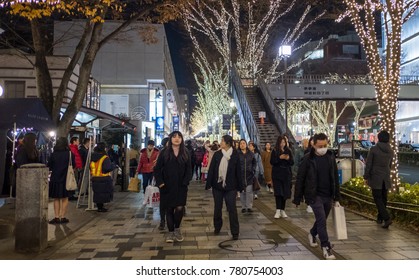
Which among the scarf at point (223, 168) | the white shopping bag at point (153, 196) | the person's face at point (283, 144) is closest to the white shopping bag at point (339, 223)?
the scarf at point (223, 168)

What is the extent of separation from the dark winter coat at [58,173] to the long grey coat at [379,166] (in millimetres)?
5684

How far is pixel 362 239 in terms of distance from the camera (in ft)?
21.5

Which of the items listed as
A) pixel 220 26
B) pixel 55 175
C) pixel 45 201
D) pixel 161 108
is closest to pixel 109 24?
pixel 161 108

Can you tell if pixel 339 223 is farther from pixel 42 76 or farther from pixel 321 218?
pixel 42 76

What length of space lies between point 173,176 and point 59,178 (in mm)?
2853

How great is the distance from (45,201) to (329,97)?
27.5 metres

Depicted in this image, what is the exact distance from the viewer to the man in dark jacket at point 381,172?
7.28 metres

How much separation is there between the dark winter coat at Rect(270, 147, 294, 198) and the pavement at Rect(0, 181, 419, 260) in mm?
594

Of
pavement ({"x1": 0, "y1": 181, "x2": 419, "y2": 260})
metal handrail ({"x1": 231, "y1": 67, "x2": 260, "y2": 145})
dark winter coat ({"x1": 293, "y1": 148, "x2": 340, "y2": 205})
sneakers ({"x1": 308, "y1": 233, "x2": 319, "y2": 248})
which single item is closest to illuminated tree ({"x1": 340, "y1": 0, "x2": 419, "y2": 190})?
pavement ({"x1": 0, "y1": 181, "x2": 419, "y2": 260})

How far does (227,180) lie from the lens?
22.1ft

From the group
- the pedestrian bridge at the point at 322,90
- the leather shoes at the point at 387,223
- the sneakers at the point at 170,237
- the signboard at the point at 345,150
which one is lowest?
the sneakers at the point at 170,237

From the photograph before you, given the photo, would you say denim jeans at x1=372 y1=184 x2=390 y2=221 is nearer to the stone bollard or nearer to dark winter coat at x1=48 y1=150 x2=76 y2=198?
the stone bollard

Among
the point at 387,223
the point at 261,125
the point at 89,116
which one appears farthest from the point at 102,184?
the point at 261,125

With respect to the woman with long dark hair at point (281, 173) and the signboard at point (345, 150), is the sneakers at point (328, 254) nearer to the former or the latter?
the woman with long dark hair at point (281, 173)
